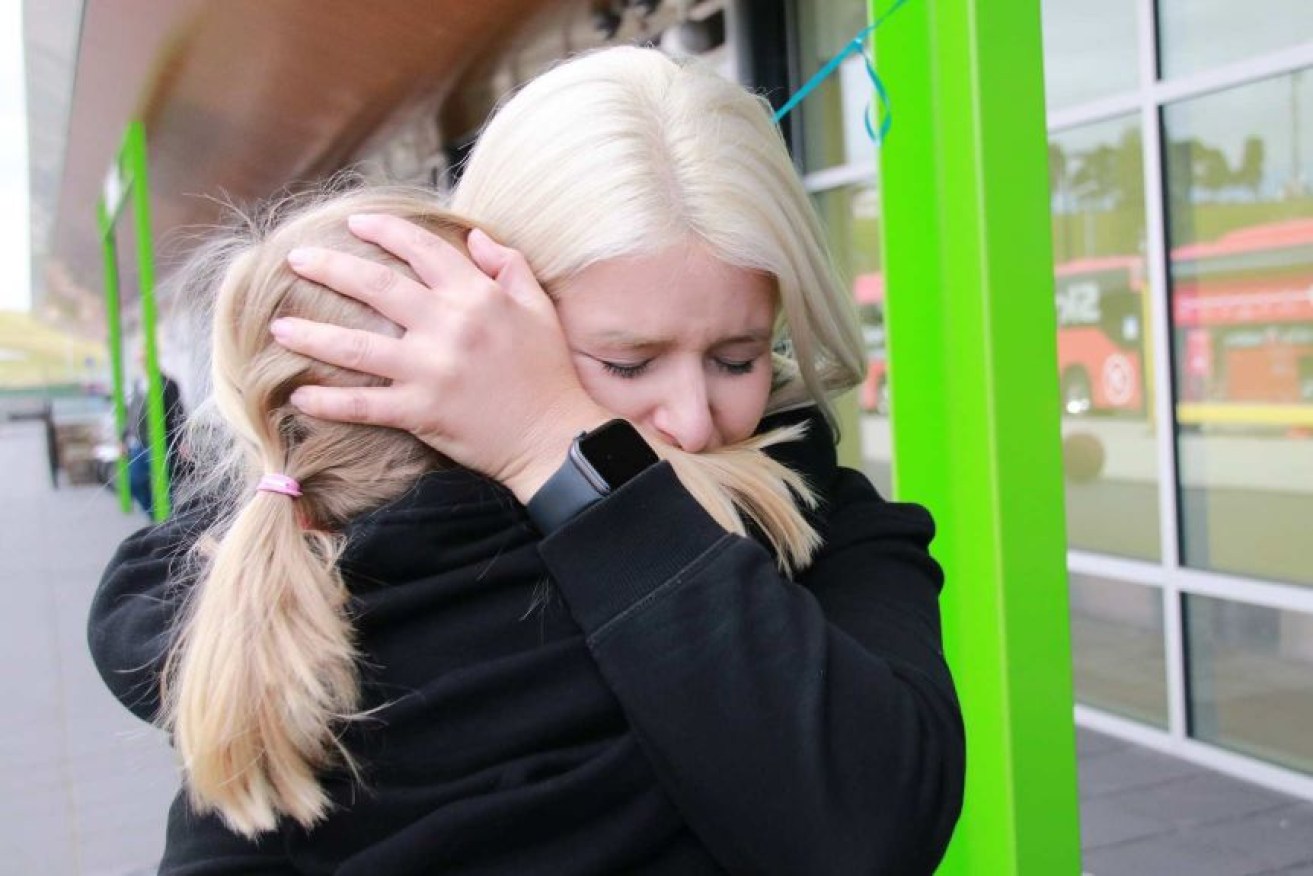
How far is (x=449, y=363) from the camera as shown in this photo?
0.86 m

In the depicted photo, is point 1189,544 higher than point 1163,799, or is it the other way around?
point 1189,544

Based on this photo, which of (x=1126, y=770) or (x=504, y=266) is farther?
(x=1126, y=770)

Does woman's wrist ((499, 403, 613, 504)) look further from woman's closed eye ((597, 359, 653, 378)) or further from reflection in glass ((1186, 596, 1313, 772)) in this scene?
reflection in glass ((1186, 596, 1313, 772))

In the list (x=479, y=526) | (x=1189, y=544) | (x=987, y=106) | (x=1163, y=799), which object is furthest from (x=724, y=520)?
(x=1189, y=544)

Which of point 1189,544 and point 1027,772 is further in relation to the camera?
point 1189,544

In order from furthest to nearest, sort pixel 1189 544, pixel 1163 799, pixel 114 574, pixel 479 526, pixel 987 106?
1. pixel 1189 544
2. pixel 1163 799
3. pixel 987 106
4. pixel 114 574
5. pixel 479 526

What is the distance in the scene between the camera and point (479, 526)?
88 centimetres

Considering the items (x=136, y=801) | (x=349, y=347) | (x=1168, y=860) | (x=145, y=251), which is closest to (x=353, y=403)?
(x=349, y=347)

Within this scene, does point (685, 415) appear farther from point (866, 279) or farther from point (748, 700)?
point (866, 279)

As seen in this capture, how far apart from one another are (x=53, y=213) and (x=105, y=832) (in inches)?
623

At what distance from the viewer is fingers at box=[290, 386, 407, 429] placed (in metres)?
0.86

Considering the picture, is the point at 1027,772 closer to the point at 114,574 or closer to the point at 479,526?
the point at 479,526

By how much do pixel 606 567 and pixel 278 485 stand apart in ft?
0.82

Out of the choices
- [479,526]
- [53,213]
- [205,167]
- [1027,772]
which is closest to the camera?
[479,526]
